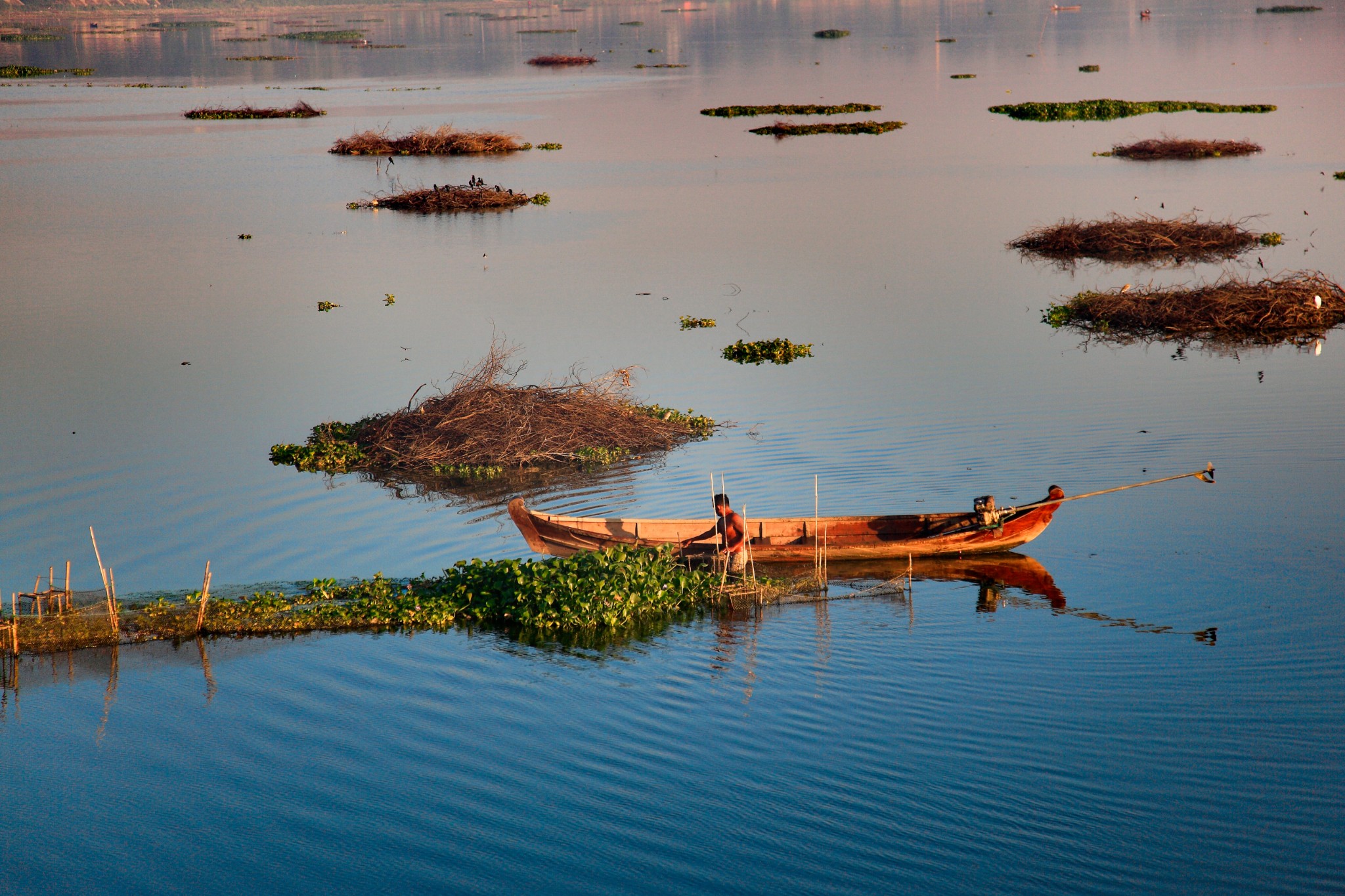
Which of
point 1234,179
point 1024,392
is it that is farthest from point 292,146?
point 1024,392

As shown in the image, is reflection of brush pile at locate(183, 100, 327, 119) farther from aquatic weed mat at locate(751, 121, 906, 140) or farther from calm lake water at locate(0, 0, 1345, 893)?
calm lake water at locate(0, 0, 1345, 893)

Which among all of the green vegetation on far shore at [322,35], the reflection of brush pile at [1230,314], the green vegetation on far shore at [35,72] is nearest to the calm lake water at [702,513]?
the reflection of brush pile at [1230,314]

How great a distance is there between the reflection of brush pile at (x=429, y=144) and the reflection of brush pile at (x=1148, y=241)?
106 ft

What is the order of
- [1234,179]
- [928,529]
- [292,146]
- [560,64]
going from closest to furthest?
[928,529] → [1234,179] → [292,146] → [560,64]

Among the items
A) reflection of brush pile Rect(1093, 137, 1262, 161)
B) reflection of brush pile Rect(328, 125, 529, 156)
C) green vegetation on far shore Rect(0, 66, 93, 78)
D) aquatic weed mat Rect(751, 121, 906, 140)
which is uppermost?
green vegetation on far shore Rect(0, 66, 93, 78)

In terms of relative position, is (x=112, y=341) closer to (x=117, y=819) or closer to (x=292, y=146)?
(x=117, y=819)

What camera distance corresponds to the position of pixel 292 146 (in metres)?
65.7

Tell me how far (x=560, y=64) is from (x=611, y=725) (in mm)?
118518

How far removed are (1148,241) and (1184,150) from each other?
21018mm

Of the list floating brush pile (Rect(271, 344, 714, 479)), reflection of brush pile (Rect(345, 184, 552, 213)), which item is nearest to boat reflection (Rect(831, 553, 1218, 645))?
floating brush pile (Rect(271, 344, 714, 479))

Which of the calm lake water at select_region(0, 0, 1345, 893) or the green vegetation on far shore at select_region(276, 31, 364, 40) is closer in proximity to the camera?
the calm lake water at select_region(0, 0, 1345, 893)

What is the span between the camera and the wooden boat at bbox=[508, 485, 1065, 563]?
1692cm

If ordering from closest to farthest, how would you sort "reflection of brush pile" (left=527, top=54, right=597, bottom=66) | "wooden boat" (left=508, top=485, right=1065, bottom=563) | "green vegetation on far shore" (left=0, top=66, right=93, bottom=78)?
"wooden boat" (left=508, top=485, right=1065, bottom=563) → "green vegetation on far shore" (left=0, top=66, right=93, bottom=78) → "reflection of brush pile" (left=527, top=54, right=597, bottom=66)

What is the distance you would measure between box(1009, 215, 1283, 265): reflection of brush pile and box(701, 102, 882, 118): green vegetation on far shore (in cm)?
4041
